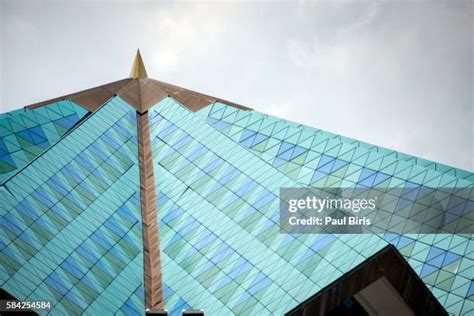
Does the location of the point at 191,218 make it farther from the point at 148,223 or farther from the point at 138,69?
the point at 138,69

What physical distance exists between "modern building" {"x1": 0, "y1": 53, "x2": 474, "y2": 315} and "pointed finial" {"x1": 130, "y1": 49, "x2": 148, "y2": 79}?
3.92 m

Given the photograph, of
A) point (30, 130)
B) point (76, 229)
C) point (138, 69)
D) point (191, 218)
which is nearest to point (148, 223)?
point (191, 218)

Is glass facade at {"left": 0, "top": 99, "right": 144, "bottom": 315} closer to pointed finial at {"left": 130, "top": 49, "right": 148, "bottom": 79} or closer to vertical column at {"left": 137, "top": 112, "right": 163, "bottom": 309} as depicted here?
vertical column at {"left": 137, "top": 112, "right": 163, "bottom": 309}

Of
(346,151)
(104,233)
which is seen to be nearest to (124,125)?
(104,233)

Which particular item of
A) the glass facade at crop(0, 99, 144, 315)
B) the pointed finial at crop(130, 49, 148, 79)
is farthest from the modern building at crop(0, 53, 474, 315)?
the pointed finial at crop(130, 49, 148, 79)

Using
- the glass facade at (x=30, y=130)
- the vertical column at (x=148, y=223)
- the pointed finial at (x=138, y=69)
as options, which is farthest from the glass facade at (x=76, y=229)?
the pointed finial at (x=138, y=69)

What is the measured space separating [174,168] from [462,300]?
25.3 metres

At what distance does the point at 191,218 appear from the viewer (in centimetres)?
5356

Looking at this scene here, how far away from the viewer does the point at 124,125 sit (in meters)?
64.1

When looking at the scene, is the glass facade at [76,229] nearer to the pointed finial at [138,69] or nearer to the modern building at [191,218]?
the modern building at [191,218]

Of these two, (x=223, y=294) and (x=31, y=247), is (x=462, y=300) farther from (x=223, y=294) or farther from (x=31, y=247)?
(x=31, y=247)

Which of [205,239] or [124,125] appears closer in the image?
[205,239]

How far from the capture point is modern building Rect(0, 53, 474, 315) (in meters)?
44.3

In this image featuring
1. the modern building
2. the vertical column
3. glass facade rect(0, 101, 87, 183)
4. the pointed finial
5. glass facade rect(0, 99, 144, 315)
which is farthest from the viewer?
the pointed finial
